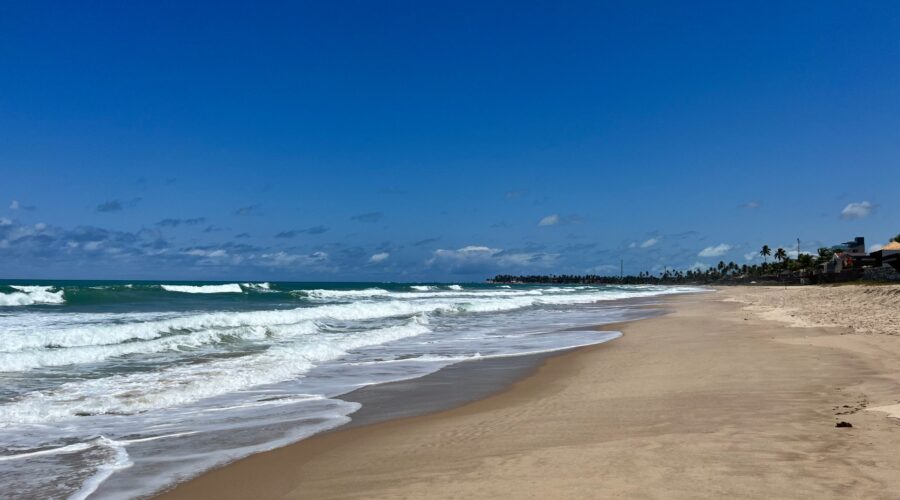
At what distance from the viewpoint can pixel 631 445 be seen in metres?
5.99

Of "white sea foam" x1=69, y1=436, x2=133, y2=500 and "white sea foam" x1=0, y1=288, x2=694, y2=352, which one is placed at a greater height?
"white sea foam" x1=0, y1=288, x2=694, y2=352

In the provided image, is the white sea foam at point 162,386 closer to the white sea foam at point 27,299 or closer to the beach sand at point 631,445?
the beach sand at point 631,445

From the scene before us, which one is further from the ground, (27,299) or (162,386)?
(27,299)

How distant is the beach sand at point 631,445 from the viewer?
4.79 m

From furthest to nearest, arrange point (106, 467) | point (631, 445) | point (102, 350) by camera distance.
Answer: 1. point (102, 350)
2. point (106, 467)
3. point (631, 445)

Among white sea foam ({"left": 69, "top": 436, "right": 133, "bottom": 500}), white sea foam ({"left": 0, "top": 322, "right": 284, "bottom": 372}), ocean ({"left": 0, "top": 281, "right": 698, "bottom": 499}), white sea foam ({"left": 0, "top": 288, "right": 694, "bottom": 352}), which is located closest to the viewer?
white sea foam ({"left": 69, "top": 436, "right": 133, "bottom": 500})

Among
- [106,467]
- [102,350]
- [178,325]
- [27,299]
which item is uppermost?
[27,299]

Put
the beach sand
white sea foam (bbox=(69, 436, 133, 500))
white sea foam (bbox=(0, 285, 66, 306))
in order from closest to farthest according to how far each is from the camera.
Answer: the beach sand, white sea foam (bbox=(69, 436, 133, 500)), white sea foam (bbox=(0, 285, 66, 306))

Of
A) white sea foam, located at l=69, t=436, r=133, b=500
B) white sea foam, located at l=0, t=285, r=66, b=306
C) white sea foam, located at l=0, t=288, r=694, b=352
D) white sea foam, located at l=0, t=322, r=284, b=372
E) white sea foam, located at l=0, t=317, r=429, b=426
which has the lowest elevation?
white sea foam, located at l=69, t=436, r=133, b=500

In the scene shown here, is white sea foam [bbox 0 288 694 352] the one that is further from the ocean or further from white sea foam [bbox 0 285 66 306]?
white sea foam [bbox 0 285 66 306]

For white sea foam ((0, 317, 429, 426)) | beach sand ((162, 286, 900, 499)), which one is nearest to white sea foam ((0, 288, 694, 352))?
white sea foam ((0, 317, 429, 426))

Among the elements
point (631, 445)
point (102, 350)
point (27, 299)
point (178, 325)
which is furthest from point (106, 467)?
point (27, 299)

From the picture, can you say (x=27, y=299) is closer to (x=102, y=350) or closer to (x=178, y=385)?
(x=102, y=350)

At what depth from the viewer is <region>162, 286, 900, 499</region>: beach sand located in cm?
479
